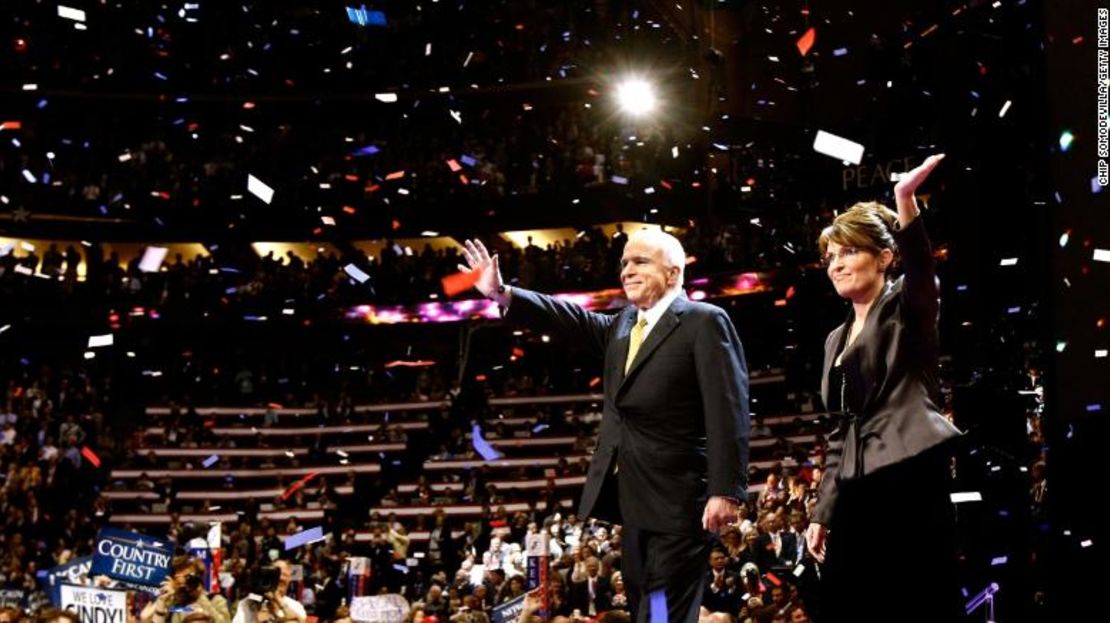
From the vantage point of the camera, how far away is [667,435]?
3354 millimetres

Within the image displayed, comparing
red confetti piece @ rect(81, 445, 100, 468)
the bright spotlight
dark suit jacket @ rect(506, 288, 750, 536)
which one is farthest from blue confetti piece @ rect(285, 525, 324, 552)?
dark suit jacket @ rect(506, 288, 750, 536)

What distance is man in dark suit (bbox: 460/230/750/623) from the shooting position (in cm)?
321

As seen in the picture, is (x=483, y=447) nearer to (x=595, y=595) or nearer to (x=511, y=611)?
(x=595, y=595)

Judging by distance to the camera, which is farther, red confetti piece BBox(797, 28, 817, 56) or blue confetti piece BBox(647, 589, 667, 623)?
red confetti piece BBox(797, 28, 817, 56)

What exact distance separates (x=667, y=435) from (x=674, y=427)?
29 millimetres

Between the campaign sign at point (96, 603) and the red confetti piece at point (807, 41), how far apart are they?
40.0ft

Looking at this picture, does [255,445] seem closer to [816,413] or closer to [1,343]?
[1,343]

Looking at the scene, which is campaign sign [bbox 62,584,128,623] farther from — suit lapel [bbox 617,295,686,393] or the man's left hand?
the man's left hand

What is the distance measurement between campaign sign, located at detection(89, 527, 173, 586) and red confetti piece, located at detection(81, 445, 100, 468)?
11.1 metres

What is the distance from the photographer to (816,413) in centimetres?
1609

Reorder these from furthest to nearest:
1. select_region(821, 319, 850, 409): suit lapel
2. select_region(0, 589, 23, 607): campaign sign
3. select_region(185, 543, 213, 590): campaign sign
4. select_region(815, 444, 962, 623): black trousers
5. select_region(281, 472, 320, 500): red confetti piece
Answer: select_region(281, 472, 320, 500): red confetti piece → select_region(185, 543, 213, 590): campaign sign → select_region(0, 589, 23, 607): campaign sign → select_region(821, 319, 850, 409): suit lapel → select_region(815, 444, 962, 623): black trousers

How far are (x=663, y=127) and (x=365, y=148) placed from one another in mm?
6639

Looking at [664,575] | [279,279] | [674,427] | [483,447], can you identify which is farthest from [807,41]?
[664,575]

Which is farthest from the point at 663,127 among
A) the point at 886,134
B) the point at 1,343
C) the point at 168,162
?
the point at 1,343
